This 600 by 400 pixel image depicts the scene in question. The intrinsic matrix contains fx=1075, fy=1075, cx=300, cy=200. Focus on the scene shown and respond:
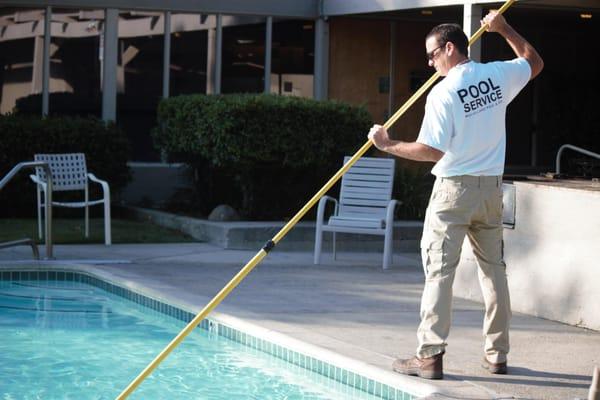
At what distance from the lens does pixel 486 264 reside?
5.87 m

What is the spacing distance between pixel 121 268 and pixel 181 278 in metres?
0.76

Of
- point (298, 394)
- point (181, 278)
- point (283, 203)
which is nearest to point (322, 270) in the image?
point (181, 278)

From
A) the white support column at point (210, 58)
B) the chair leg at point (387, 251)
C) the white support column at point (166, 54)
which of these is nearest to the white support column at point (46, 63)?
the white support column at point (166, 54)

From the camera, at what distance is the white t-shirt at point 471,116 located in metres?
5.44

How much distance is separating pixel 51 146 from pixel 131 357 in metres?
6.64

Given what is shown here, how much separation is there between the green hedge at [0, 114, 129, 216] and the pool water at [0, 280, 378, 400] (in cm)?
433

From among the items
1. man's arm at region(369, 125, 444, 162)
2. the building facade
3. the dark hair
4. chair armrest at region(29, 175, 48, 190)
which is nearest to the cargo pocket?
man's arm at region(369, 125, 444, 162)

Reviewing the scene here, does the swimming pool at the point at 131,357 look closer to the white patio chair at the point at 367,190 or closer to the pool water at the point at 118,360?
the pool water at the point at 118,360

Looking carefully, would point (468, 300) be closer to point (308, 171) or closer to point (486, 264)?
point (486, 264)

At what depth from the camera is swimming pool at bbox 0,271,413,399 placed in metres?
6.21

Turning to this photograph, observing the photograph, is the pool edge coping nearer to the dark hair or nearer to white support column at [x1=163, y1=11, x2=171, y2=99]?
the dark hair

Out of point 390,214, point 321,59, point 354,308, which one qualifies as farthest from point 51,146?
point 354,308

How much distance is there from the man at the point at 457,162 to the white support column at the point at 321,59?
33.7 ft

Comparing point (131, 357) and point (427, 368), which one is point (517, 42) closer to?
point (427, 368)
